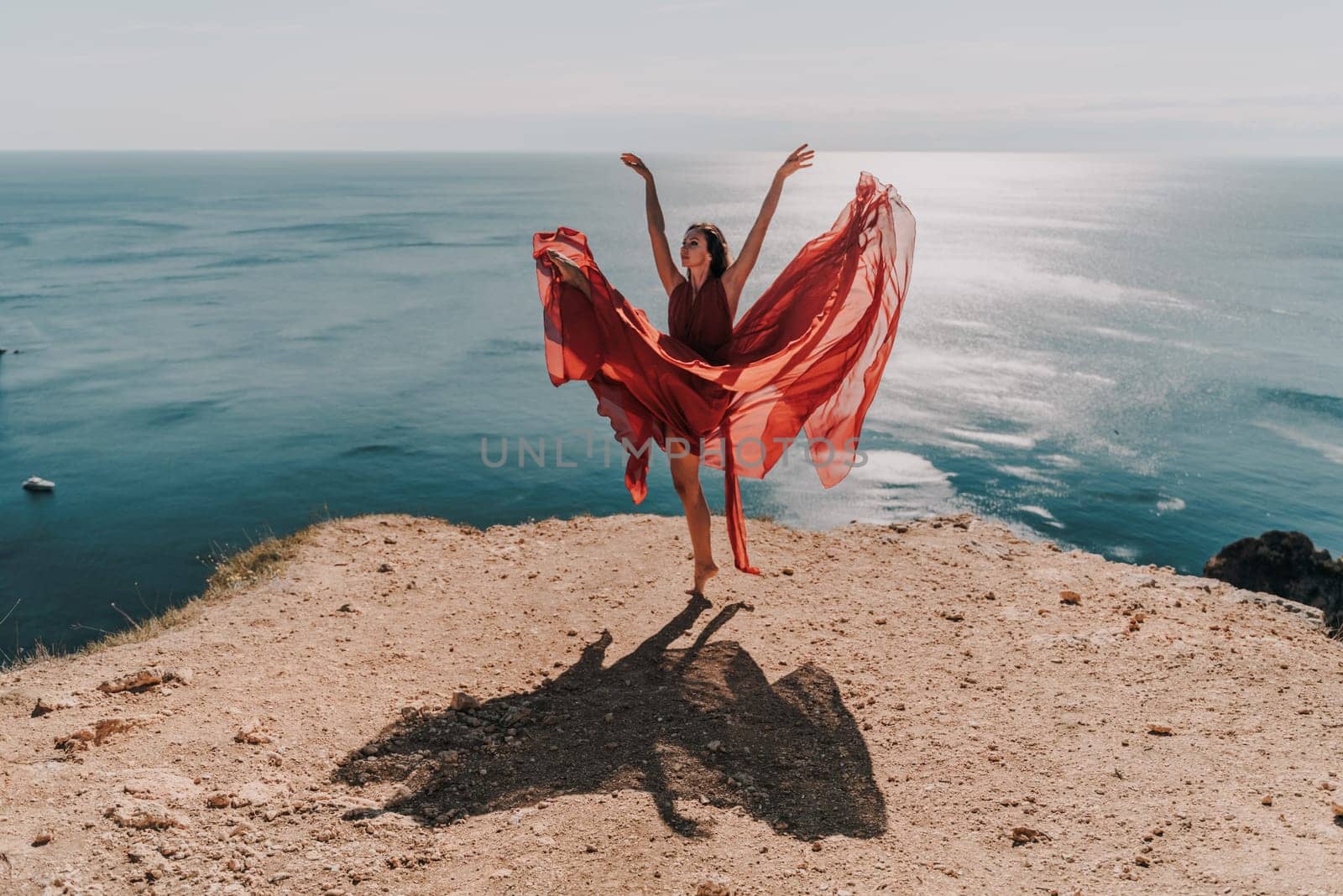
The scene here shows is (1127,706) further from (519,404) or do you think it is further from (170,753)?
(519,404)

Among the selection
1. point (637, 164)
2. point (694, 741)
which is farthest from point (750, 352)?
point (694, 741)

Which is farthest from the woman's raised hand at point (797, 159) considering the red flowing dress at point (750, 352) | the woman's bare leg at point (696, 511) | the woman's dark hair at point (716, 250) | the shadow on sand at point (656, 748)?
the shadow on sand at point (656, 748)

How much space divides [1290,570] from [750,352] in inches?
479

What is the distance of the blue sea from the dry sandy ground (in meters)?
10.3

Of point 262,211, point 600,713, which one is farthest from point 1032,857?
point 262,211

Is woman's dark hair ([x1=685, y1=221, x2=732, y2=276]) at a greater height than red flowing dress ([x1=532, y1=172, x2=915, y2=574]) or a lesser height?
greater

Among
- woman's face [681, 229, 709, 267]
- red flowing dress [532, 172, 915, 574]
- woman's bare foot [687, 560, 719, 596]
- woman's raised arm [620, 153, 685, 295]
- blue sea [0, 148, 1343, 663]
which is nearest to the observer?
red flowing dress [532, 172, 915, 574]

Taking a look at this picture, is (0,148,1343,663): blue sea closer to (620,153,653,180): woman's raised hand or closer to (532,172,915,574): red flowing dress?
(532,172,915,574): red flowing dress

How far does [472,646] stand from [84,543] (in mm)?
18580

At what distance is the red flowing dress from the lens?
6664 mm

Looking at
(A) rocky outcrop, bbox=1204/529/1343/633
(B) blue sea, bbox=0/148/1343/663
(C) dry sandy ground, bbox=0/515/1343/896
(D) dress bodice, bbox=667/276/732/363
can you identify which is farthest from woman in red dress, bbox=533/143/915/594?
(B) blue sea, bbox=0/148/1343/663

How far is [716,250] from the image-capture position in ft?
22.7

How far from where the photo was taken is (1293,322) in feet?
Result: 159

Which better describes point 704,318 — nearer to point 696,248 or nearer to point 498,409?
point 696,248
